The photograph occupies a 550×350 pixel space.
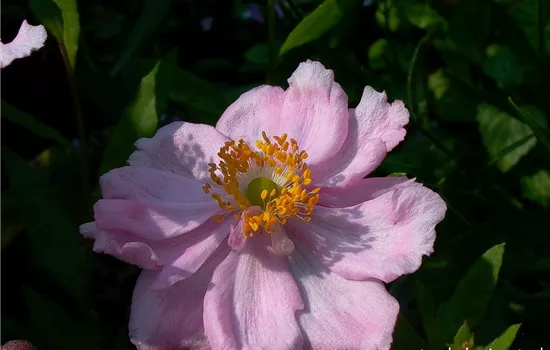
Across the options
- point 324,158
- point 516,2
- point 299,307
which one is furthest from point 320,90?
point 516,2

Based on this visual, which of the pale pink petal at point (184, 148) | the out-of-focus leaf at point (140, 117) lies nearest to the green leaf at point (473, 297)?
the pale pink petal at point (184, 148)

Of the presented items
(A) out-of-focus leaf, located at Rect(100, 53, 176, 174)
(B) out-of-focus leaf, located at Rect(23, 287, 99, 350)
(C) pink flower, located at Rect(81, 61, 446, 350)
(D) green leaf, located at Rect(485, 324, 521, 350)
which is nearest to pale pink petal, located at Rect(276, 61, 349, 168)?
(C) pink flower, located at Rect(81, 61, 446, 350)

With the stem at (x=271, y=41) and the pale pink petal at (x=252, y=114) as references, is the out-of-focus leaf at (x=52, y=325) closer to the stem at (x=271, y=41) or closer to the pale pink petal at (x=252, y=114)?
the pale pink petal at (x=252, y=114)

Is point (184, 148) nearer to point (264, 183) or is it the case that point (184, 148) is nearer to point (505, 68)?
point (264, 183)

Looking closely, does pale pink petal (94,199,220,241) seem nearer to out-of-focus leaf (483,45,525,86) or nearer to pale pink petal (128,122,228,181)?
pale pink petal (128,122,228,181)

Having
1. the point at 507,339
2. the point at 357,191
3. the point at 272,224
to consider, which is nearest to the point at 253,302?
the point at 272,224
